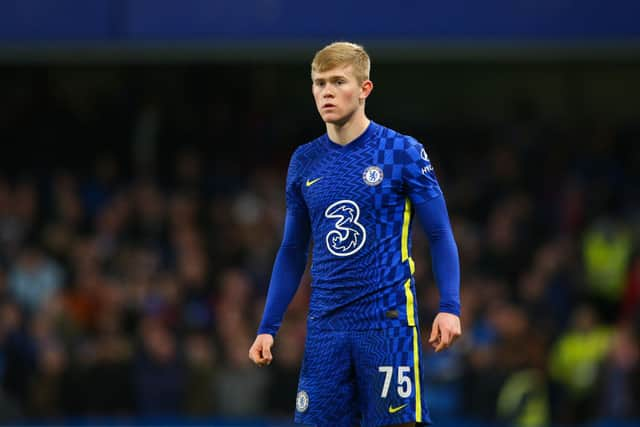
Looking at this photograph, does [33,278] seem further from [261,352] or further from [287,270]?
[261,352]

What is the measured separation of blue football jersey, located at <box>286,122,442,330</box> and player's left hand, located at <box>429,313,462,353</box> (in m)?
0.20

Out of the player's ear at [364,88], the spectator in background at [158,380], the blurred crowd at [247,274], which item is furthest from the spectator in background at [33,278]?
the player's ear at [364,88]

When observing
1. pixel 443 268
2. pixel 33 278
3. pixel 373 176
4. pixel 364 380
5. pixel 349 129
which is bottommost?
pixel 364 380

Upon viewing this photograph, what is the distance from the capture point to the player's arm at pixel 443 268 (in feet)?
17.6

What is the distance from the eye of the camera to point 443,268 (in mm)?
5508

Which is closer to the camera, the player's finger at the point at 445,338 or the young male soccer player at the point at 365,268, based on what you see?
the player's finger at the point at 445,338

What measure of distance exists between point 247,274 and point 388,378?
8313 millimetres

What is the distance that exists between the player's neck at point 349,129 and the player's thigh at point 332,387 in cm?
82

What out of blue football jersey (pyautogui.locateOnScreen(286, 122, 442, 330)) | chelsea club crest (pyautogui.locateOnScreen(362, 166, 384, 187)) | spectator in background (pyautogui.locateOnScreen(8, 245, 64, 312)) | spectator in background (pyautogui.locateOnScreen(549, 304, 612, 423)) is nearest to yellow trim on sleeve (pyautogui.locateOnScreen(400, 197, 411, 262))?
blue football jersey (pyautogui.locateOnScreen(286, 122, 442, 330))

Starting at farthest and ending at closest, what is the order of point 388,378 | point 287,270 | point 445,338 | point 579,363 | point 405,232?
point 579,363, point 287,270, point 405,232, point 388,378, point 445,338

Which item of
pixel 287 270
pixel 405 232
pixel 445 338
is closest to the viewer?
pixel 445 338

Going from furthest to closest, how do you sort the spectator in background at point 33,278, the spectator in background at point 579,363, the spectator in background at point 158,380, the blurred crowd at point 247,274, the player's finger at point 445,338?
the spectator in background at point 33,278 < the spectator in background at point 158,380 < the blurred crowd at point 247,274 < the spectator in background at point 579,363 < the player's finger at point 445,338

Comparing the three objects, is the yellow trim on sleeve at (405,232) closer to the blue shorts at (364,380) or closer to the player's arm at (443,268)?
the player's arm at (443,268)

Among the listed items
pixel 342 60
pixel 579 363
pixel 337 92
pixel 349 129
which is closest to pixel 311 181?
pixel 349 129
